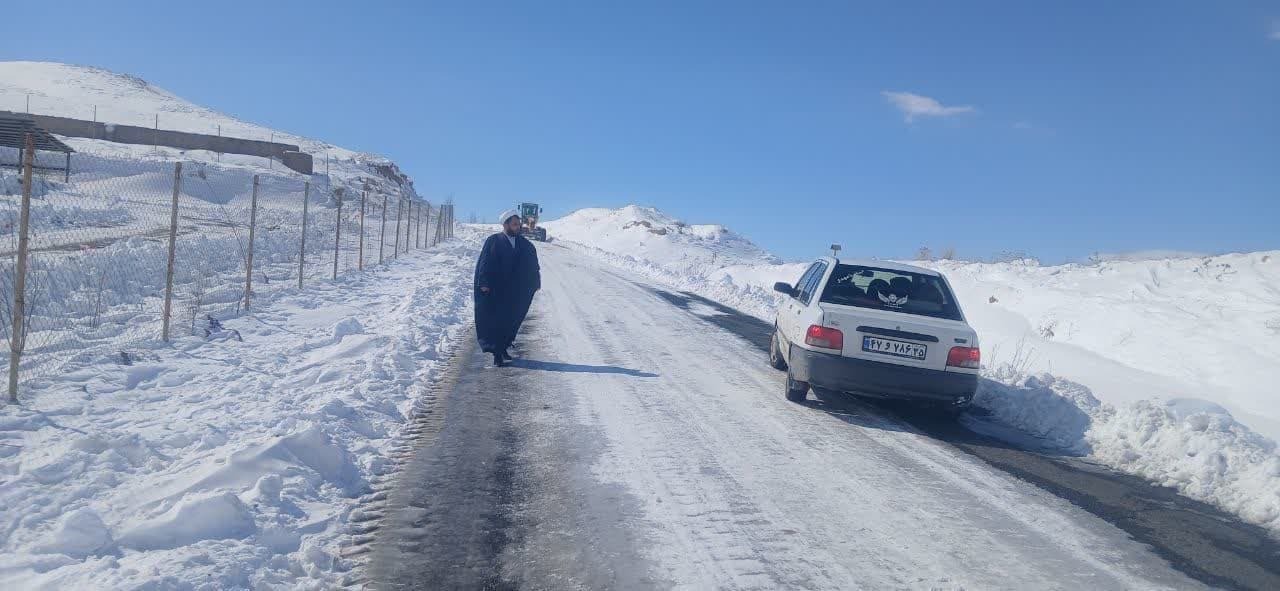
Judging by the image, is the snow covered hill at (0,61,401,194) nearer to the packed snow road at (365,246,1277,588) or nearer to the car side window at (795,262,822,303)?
the car side window at (795,262,822,303)

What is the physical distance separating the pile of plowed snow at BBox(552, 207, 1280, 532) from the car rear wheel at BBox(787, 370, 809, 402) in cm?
177

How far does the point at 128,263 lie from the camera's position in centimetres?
1310

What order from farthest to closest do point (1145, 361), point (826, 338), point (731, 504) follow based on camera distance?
point (1145, 361) < point (826, 338) < point (731, 504)

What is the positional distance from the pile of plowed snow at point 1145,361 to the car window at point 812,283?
2.15m

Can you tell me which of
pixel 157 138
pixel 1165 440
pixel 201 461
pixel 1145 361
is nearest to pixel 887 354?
pixel 1165 440

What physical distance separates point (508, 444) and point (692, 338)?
22.6 feet

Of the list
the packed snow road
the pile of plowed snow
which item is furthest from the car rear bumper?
the pile of plowed snow

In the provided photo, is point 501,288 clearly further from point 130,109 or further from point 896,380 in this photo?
point 130,109

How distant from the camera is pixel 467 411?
700 cm

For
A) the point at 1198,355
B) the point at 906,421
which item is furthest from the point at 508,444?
the point at 1198,355

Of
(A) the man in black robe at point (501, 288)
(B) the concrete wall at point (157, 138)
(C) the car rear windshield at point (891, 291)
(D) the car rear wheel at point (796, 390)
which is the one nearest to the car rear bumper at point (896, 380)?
(D) the car rear wheel at point (796, 390)

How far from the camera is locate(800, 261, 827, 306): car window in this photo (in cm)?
874

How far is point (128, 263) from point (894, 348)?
492 inches

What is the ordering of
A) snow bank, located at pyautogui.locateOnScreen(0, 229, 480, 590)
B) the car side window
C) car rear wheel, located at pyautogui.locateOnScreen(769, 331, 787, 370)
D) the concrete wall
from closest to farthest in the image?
snow bank, located at pyautogui.locateOnScreen(0, 229, 480, 590) → the car side window → car rear wheel, located at pyautogui.locateOnScreen(769, 331, 787, 370) → the concrete wall
